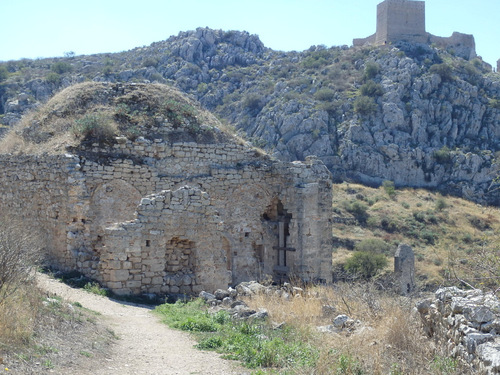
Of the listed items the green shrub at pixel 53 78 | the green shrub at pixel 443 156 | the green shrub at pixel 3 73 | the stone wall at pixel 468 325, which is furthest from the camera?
the green shrub at pixel 3 73

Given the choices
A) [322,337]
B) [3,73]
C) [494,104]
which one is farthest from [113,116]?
[3,73]

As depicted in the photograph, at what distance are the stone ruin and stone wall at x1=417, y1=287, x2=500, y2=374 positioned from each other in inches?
216

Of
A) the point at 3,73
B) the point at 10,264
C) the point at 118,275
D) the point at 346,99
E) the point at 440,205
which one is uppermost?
the point at 3,73

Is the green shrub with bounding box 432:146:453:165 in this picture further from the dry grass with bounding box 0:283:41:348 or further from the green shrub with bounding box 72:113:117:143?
the dry grass with bounding box 0:283:41:348

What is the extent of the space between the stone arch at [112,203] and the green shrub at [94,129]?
119 centimetres

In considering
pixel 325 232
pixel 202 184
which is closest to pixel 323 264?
pixel 325 232

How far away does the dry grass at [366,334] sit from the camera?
5906 mm

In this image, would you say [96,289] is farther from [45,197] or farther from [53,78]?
[53,78]

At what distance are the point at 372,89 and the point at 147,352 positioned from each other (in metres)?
48.4

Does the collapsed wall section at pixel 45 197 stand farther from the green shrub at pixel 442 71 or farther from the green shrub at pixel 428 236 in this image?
the green shrub at pixel 442 71

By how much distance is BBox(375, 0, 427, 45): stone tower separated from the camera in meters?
60.4

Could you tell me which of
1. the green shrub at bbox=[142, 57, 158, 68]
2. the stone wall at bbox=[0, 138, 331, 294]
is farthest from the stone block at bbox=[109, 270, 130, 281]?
the green shrub at bbox=[142, 57, 158, 68]

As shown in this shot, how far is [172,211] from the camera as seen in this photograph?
431 inches

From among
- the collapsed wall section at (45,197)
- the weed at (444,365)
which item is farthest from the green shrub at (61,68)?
the weed at (444,365)
